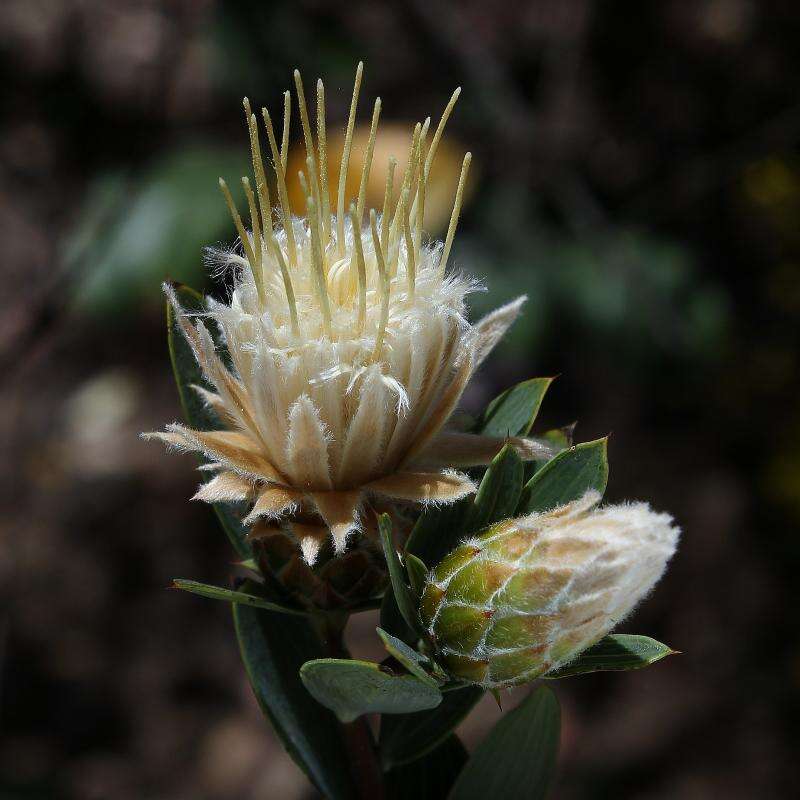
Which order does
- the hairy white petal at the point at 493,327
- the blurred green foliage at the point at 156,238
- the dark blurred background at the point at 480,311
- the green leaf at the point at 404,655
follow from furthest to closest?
the dark blurred background at the point at 480,311, the blurred green foliage at the point at 156,238, the hairy white petal at the point at 493,327, the green leaf at the point at 404,655

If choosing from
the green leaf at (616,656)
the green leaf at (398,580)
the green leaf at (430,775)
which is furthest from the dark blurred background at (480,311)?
the green leaf at (616,656)

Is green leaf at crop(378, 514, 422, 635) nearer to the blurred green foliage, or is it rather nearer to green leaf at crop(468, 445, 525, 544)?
green leaf at crop(468, 445, 525, 544)

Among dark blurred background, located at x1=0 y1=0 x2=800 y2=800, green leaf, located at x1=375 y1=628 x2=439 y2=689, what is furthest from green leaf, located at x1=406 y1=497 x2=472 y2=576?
dark blurred background, located at x1=0 y1=0 x2=800 y2=800

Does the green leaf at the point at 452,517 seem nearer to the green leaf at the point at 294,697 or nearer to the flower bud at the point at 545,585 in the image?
the flower bud at the point at 545,585

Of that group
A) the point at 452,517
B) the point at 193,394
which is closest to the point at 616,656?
the point at 452,517

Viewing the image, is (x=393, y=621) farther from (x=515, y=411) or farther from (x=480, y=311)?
(x=480, y=311)

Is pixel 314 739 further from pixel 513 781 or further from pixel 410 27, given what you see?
pixel 410 27
